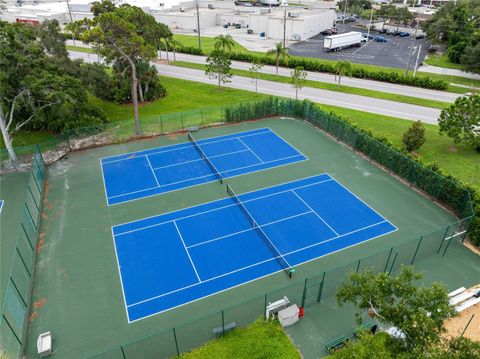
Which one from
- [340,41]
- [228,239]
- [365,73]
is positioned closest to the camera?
[228,239]

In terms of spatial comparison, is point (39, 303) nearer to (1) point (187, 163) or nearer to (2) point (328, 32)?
(1) point (187, 163)

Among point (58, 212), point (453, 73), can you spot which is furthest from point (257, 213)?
point (453, 73)

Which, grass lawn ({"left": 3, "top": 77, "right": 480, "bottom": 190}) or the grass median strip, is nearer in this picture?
grass lawn ({"left": 3, "top": 77, "right": 480, "bottom": 190})

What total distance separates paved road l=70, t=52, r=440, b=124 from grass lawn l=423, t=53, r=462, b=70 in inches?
860

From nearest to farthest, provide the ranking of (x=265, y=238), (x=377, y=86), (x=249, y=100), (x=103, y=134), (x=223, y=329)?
(x=223, y=329)
(x=265, y=238)
(x=103, y=134)
(x=249, y=100)
(x=377, y=86)

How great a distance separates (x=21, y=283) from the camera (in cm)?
1437

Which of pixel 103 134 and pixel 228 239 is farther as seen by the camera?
pixel 103 134

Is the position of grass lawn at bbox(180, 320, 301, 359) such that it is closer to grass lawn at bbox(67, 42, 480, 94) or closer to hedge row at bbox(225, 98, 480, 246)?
hedge row at bbox(225, 98, 480, 246)

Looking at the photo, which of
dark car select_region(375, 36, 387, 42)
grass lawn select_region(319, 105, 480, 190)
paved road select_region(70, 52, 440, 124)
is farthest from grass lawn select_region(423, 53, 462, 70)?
grass lawn select_region(319, 105, 480, 190)

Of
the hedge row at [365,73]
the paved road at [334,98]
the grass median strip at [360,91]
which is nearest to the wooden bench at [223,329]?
the paved road at [334,98]

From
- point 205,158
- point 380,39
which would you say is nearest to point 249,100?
point 205,158

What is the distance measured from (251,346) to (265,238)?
590cm

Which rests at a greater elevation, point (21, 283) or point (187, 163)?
point (21, 283)

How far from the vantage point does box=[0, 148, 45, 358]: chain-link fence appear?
1222cm
